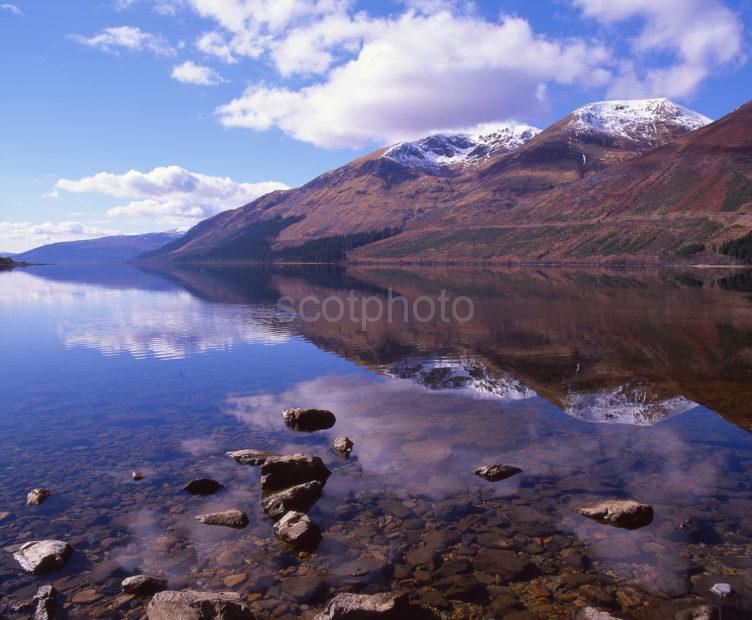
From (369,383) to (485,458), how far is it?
14.9m

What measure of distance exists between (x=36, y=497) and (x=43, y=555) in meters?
4.65

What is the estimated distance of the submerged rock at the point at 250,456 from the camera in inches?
877

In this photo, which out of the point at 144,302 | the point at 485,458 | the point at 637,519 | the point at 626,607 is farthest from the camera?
the point at 144,302

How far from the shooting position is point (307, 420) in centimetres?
2717

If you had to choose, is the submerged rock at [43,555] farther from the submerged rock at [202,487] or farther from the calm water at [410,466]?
the submerged rock at [202,487]

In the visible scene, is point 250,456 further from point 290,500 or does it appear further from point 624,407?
point 624,407

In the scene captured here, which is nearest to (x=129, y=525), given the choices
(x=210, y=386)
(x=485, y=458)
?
(x=485, y=458)

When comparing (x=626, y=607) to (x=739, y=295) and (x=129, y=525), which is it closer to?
(x=129, y=525)

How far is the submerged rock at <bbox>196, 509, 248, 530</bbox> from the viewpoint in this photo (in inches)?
675

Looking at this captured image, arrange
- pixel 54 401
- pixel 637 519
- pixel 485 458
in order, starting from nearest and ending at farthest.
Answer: pixel 637 519 < pixel 485 458 < pixel 54 401

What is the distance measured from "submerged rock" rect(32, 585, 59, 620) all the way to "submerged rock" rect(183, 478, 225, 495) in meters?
6.17

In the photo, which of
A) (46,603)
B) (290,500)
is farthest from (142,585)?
(290,500)

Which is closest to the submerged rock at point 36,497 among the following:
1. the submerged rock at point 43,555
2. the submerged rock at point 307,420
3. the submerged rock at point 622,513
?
the submerged rock at point 43,555

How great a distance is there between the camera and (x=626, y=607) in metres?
13.0
